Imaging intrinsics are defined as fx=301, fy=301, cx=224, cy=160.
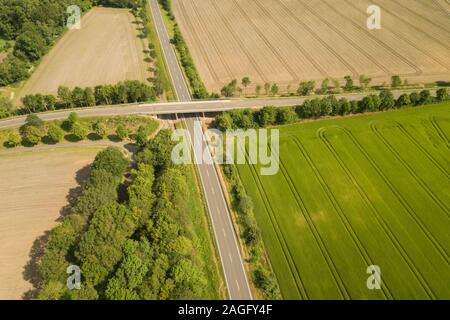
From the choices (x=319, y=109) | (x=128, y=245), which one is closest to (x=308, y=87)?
(x=319, y=109)

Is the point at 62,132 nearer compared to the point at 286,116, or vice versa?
the point at 62,132

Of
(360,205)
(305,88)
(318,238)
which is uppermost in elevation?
(305,88)

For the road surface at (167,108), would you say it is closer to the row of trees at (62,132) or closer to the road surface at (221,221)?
the road surface at (221,221)

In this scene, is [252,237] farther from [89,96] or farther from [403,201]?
[89,96]

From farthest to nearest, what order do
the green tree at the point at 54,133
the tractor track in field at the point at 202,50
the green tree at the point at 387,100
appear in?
1. the tractor track in field at the point at 202,50
2. the green tree at the point at 387,100
3. the green tree at the point at 54,133

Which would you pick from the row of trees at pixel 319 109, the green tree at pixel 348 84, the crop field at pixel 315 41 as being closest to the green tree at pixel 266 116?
the row of trees at pixel 319 109

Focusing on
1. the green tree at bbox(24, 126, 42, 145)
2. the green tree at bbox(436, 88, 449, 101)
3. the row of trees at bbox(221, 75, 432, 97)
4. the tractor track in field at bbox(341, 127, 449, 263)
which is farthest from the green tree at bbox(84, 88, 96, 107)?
the green tree at bbox(436, 88, 449, 101)

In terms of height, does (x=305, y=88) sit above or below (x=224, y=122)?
above

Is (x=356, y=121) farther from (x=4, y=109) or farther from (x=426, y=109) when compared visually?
(x=4, y=109)
